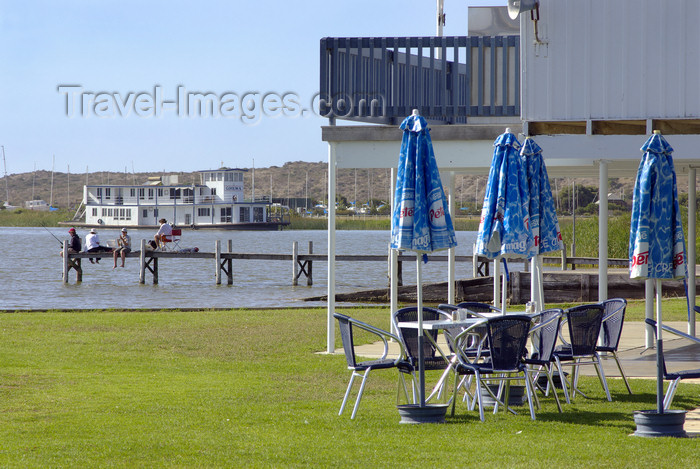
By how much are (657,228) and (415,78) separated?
5.64m

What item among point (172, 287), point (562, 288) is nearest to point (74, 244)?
point (172, 287)

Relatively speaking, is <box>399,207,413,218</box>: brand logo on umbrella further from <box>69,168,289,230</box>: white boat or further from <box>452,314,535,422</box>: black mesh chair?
<box>69,168,289,230</box>: white boat

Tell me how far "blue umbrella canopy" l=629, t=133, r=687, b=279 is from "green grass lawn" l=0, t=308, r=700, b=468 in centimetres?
123

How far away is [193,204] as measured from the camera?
95.1 meters

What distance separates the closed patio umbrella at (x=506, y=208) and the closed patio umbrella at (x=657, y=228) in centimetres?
166

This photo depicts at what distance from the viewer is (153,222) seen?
98688mm

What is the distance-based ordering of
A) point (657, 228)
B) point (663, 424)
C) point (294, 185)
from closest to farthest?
point (663, 424) < point (657, 228) < point (294, 185)

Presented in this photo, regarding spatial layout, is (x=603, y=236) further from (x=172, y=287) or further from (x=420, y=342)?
(x=172, y=287)

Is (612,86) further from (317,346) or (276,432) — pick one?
(276,432)

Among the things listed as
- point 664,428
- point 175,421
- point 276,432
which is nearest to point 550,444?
point 664,428

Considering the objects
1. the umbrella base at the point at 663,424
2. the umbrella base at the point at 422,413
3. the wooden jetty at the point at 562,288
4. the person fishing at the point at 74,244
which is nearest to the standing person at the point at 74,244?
the person fishing at the point at 74,244

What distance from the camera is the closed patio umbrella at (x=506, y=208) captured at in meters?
8.26

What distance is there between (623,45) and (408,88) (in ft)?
8.80

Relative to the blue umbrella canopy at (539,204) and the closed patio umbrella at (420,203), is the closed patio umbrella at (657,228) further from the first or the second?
the blue umbrella canopy at (539,204)
